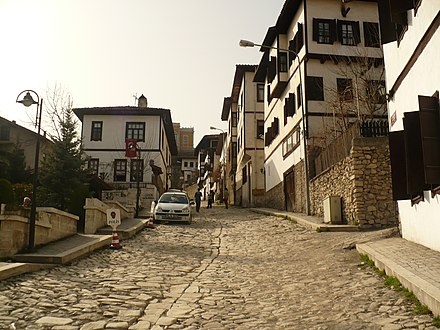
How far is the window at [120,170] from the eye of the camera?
36.7 meters

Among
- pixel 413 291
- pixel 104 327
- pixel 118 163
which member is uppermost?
pixel 118 163

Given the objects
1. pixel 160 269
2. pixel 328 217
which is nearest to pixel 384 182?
pixel 328 217

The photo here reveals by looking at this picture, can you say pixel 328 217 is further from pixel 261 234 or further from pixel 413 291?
pixel 413 291

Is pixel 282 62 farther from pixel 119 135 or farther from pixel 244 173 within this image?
pixel 119 135

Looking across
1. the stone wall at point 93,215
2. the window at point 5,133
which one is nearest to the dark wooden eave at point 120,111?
the window at point 5,133

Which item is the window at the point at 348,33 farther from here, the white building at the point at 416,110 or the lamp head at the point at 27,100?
the lamp head at the point at 27,100

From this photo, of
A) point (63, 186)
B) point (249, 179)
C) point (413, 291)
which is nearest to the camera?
point (413, 291)

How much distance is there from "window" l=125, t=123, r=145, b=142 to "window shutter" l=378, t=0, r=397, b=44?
28.7 meters

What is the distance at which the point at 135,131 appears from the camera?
37844 mm

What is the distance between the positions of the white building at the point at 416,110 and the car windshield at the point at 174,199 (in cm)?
1243

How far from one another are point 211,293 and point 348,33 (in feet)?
62.8

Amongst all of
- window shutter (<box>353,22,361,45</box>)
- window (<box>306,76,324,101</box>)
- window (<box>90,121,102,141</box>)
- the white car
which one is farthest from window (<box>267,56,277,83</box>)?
window (<box>90,121,102,141</box>)

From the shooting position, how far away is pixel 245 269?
31.9ft

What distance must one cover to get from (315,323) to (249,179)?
1243 inches
